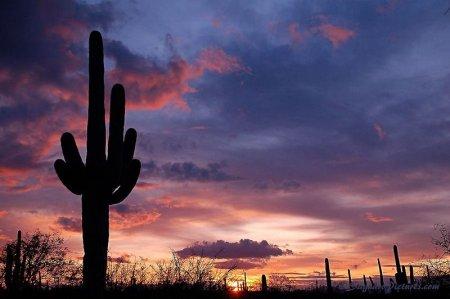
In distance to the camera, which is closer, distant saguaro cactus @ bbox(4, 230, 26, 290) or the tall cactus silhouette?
the tall cactus silhouette

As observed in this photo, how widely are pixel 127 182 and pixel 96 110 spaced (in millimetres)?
1913

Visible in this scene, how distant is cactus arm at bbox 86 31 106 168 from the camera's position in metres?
10.6

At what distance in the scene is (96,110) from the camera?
10.8 meters

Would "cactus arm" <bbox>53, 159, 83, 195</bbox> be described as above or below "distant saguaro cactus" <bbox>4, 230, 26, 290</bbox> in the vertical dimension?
above

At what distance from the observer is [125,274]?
11422 millimetres

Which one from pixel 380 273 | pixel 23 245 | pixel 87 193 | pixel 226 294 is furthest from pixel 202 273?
pixel 380 273

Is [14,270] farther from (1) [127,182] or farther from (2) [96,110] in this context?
(2) [96,110]

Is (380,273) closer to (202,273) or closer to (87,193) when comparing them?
(202,273)

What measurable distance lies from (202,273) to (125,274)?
1.96 meters

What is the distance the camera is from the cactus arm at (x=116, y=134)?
10.5m

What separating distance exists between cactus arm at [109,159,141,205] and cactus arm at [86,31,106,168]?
865mm

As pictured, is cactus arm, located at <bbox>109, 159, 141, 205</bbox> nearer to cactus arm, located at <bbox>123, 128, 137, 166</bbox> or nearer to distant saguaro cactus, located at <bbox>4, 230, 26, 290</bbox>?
cactus arm, located at <bbox>123, 128, 137, 166</bbox>

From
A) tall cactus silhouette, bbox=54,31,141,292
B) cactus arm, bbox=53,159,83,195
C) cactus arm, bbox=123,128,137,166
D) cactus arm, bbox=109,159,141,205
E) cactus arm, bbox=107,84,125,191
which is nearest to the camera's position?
tall cactus silhouette, bbox=54,31,141,292

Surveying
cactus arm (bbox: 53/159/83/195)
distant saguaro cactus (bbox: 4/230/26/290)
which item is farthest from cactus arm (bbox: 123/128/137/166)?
distant saguaro cactus (bbox: 4/230/26/290)
